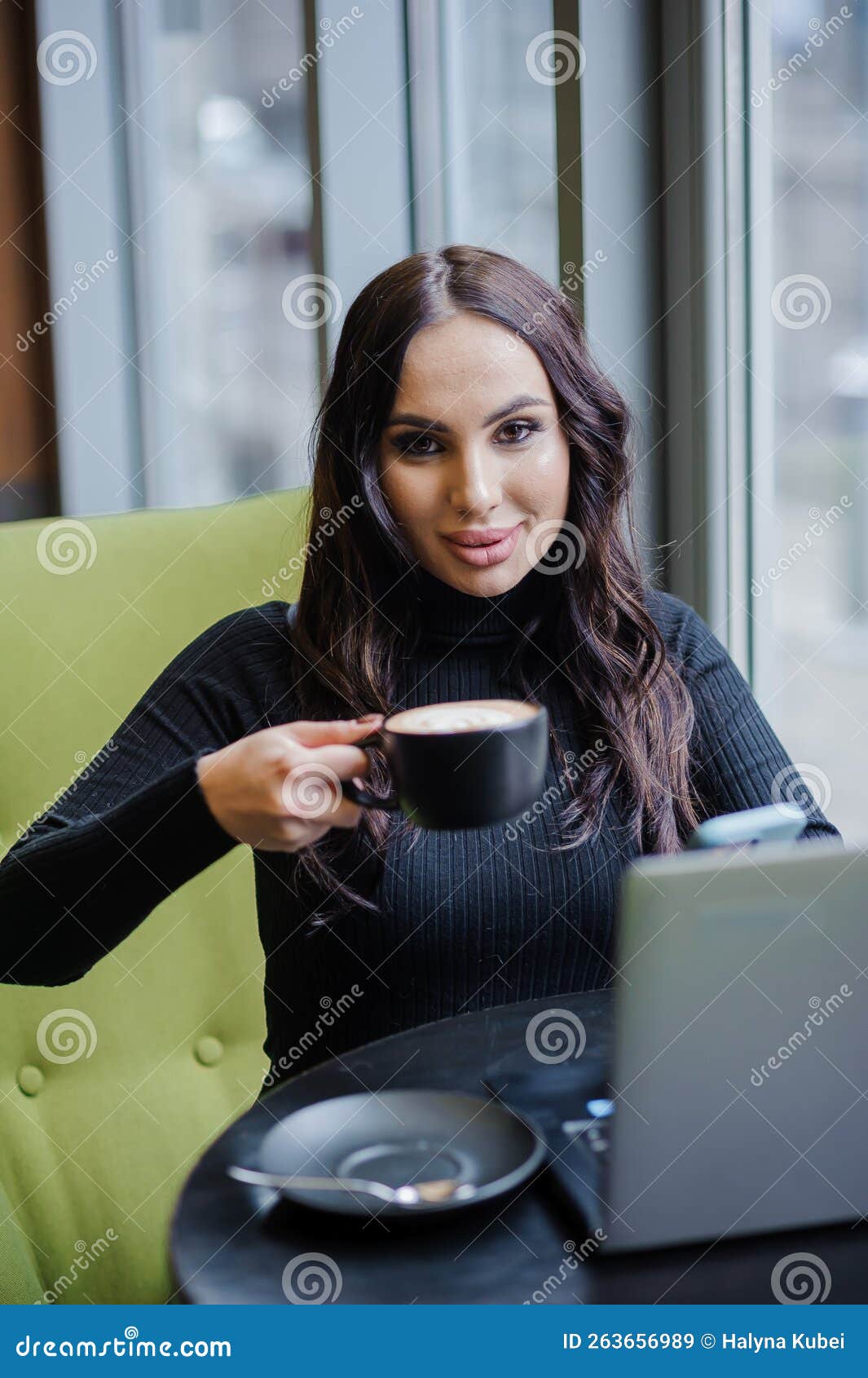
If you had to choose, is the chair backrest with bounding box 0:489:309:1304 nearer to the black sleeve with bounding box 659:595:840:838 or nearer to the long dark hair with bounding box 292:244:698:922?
the long dark hair with bounding box 292:244:698:922

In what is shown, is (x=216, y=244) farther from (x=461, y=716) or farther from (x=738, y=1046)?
(x=738, y=1046)

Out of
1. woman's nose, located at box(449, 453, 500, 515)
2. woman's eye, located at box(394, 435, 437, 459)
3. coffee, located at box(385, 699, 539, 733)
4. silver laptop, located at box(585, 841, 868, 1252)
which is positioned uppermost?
woman's eye, located at box(394, 435, 437, 459)

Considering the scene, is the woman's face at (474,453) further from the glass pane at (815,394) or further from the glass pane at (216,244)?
the glass pane at (216,244)

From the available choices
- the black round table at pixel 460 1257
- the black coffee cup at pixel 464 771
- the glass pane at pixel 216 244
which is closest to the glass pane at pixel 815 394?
the black coffee cup at pixel 464 771

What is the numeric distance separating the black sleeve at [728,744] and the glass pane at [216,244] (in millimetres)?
1368

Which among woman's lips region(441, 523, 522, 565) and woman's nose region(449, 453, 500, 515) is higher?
woman's nose region(449, 453, 500, 515)

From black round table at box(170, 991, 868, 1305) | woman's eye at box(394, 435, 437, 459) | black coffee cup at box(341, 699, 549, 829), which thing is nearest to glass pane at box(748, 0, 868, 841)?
woman's eye at box(394, 435, 437, 459)

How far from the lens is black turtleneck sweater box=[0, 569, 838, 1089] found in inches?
46.8

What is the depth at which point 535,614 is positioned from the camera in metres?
1.48

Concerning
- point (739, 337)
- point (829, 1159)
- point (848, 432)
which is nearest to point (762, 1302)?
point (829, 1159)

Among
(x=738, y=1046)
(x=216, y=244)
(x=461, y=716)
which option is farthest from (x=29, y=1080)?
(x=216, y=244)

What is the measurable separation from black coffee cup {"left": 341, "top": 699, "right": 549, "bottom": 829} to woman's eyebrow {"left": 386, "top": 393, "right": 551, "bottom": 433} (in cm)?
49

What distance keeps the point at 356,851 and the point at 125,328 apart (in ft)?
6.70

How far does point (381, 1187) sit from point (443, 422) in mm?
788
